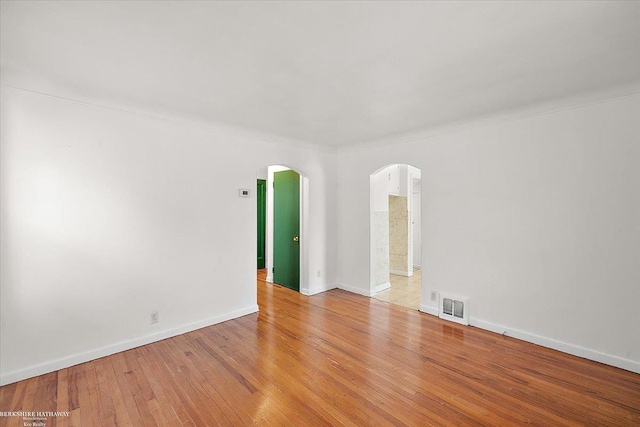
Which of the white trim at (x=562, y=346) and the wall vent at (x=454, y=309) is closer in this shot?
the white trim at (x=562, y=346)

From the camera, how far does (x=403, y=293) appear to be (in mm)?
5027

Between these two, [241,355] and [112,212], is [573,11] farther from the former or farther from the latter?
[112,212]

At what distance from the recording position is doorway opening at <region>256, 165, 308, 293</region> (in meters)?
4.97

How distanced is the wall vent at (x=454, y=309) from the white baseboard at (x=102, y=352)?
8.91 feet

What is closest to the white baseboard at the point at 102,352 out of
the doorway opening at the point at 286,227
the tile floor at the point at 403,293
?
the doorway opening at the point at 286,227

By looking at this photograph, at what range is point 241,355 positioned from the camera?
9.43 feet

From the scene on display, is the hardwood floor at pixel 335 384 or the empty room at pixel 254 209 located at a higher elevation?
the empty room at pixel 254 209

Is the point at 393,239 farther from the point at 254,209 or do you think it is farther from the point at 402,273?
the point at 254,209

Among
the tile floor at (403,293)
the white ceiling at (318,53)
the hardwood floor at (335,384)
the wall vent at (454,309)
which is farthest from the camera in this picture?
the tile floor at (403,293)

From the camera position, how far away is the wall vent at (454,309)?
11.9ft

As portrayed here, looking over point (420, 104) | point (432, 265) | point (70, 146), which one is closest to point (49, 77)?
point (70, 146)

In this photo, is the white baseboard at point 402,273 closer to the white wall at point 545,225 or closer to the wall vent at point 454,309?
the white wall at point 545,225

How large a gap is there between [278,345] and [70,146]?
2807 millimetres

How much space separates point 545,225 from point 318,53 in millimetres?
2926
